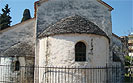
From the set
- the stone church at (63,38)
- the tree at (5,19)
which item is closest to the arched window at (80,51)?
the stone church at (63,38)

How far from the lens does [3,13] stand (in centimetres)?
2788

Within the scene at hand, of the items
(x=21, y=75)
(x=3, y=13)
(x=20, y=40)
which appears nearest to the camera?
(x=21, y=75)

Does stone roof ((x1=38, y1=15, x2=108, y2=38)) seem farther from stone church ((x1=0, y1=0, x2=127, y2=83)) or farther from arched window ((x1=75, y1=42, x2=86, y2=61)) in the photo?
arched window ((x1=75, y1=42, x2=86, y2=61))

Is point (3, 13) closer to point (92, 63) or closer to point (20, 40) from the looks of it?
point (20, 40)

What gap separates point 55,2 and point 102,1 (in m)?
4.09

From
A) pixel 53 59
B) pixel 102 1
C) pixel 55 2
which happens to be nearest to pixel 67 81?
pixel 53 59

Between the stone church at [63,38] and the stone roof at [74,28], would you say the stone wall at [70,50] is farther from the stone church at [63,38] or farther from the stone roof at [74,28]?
the stone roof at [74,28]

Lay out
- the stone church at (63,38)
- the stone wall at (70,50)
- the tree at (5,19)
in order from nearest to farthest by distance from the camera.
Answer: the stone wall at (70,50) < the stone church at (63,38) < the tree at (5,19)

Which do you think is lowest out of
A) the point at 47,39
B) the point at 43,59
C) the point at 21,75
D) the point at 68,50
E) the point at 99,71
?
the point at 21,75

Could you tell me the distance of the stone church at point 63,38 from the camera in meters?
9.40

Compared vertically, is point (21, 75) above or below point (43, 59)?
below

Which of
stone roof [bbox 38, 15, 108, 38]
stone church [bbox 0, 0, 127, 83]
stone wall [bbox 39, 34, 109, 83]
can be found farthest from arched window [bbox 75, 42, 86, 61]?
stone roof [bbox 38, 15, 108, 38]

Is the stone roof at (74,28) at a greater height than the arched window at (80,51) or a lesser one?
greater

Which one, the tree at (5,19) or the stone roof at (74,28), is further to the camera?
the tree at (5,19)
